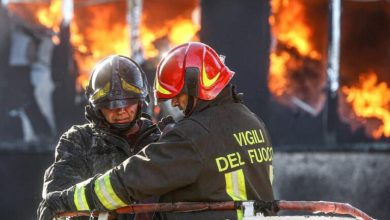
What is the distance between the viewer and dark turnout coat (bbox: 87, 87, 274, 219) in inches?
208

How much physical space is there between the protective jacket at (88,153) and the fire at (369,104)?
19.0 ft

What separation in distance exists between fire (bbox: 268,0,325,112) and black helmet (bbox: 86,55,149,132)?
544cm

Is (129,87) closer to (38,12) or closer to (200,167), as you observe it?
(200,167)

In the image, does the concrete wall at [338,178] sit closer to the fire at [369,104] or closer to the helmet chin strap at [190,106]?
the fire at [369,104]

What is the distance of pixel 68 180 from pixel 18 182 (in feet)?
20.3

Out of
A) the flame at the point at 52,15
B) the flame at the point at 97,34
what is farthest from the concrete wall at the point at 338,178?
the flame at the point at 52,15

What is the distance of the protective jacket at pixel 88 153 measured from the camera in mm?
6371

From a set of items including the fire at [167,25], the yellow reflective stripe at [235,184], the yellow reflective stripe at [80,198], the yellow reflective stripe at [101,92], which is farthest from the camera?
the fire at [167,25]

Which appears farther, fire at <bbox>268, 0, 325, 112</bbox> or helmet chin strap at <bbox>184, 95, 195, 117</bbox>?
fire at <bbox>268, 0, 325, 112</bbox>

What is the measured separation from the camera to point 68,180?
20.7ft

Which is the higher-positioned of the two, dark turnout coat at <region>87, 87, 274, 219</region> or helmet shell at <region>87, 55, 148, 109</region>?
helmet shell at <region>87, 55, 148, 109</region>

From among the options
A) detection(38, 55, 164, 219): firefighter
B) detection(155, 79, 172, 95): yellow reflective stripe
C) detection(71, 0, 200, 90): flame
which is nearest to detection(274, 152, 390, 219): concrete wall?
detection(71, 0, 200, 90): flame

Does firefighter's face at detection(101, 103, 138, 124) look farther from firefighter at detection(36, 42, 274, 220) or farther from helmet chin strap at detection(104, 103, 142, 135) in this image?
firefighter at detection(36, 42, 274, 220)

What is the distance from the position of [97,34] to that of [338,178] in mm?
3640
